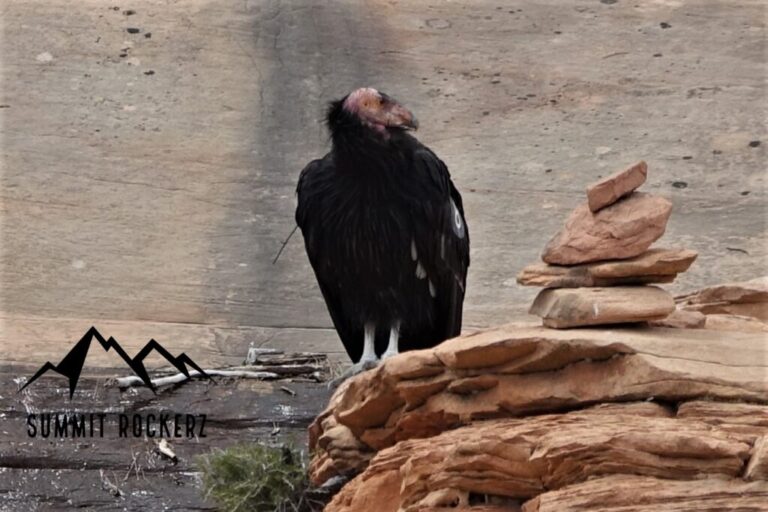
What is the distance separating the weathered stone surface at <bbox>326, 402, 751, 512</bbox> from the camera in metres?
4.66

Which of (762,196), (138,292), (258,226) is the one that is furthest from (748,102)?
(138,292)

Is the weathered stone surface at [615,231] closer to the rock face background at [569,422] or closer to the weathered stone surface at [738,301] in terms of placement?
the rock face background at [569,422]

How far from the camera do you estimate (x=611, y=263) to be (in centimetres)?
552

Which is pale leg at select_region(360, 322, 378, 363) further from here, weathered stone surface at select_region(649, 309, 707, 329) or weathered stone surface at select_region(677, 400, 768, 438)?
weathered stone surface at select_region(677, 400, 768, 438)

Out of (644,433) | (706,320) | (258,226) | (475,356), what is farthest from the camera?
(258,226)

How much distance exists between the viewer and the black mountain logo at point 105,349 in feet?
27.3

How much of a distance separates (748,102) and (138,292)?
574 centimetres

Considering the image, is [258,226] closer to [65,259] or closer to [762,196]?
[65,259]

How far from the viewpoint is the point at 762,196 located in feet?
39.3

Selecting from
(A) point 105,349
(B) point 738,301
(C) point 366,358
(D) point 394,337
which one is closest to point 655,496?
(B) point 738,301

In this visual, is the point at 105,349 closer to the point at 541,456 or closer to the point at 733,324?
the point at 733,324

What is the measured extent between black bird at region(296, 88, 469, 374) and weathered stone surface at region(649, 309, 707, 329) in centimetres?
158

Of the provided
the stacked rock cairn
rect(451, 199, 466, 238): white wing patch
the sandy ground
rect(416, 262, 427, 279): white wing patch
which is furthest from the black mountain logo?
the stacked rock cairn

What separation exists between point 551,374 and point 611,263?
48cm
